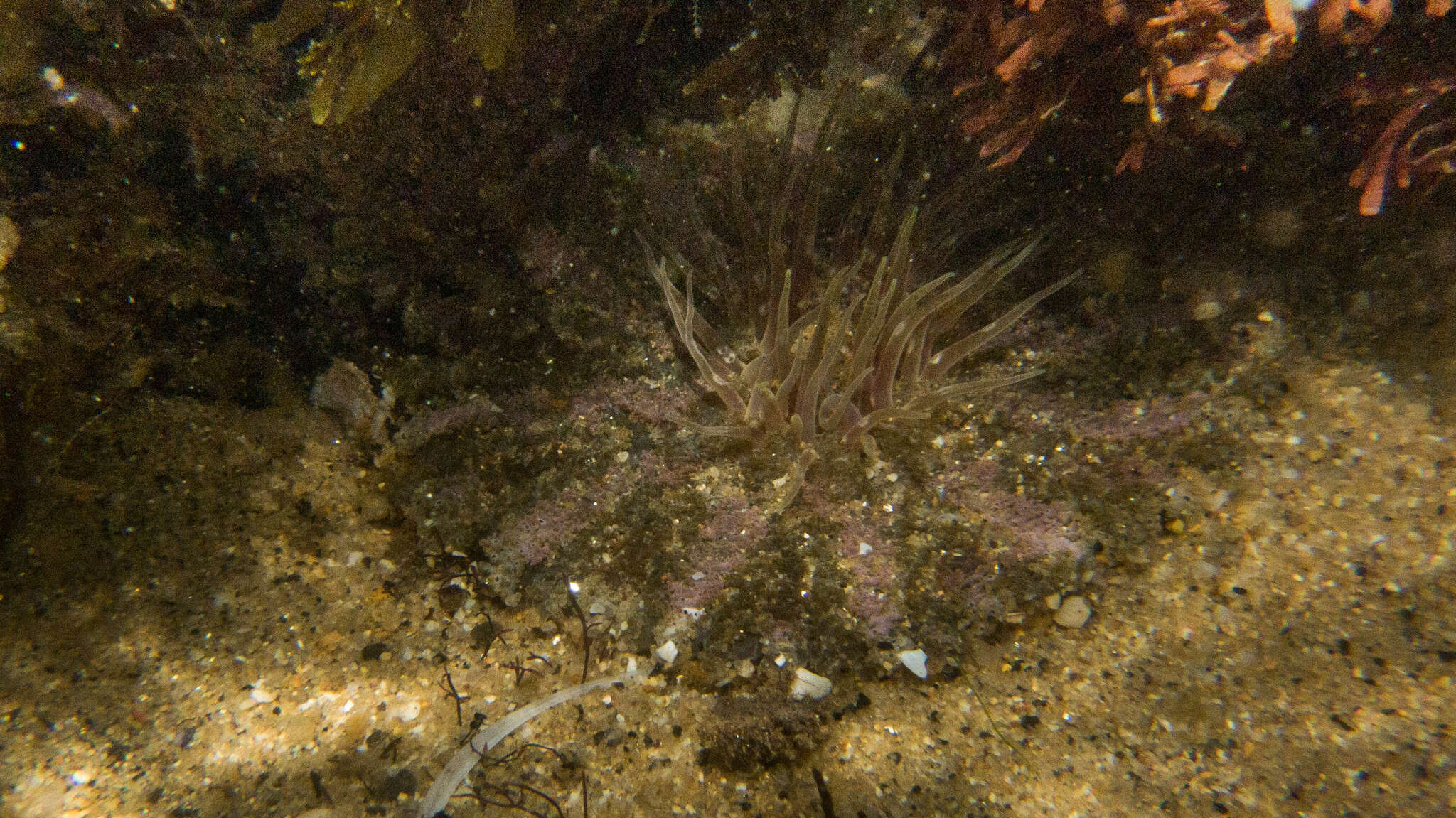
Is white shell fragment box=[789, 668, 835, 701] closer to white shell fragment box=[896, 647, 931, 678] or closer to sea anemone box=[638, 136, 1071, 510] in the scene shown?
white shell fragment box=[896, 647, 931, 678]

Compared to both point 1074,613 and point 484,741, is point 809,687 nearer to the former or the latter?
point 1074,613

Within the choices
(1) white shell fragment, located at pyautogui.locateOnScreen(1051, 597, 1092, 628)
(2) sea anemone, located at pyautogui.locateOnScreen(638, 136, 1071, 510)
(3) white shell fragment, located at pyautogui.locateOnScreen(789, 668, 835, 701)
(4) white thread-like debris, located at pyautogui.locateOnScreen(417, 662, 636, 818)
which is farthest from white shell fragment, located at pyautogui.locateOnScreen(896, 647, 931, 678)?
(4) white thread-like debris, located at pyautogui.locateOnScreen(417, 662, 636, 818)

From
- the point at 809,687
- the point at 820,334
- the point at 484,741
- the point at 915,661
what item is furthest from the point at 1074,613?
the point at 484,741

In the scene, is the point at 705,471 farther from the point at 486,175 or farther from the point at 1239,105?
the point at 1239,105

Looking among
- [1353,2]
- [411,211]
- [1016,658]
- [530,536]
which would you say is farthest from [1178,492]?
[411,211]

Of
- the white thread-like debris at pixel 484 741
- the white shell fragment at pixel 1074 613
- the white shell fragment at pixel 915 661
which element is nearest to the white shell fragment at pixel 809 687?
the white shell fragment at pixel 915 661
